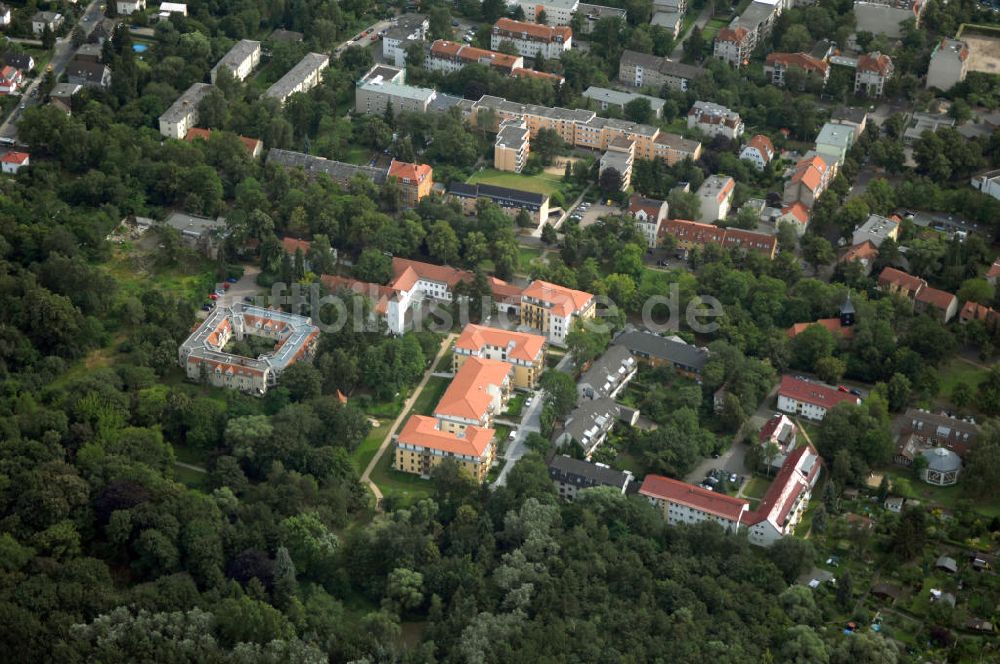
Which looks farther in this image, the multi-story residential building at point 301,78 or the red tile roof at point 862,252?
the multi-story residential building at point 301,78

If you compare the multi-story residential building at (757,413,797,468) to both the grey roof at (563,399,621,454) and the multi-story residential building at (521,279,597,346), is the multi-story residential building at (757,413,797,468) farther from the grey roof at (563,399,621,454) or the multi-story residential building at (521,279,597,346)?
the multi-story residential building at (521,279,597,346)

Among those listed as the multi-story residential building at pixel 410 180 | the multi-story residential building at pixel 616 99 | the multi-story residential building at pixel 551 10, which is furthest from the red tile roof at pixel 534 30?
the multi-story residential building at pixel 410 180

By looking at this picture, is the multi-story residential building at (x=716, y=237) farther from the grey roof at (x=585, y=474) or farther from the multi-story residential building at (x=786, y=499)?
the grey roof at (x=585, y=474)

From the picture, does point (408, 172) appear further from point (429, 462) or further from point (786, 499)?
point (786, 499)

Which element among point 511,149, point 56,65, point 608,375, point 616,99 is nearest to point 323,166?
Answer: point 511,149

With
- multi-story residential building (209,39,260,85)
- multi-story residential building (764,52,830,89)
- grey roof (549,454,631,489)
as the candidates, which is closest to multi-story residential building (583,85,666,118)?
multi-story residential building (764,52,830,89)

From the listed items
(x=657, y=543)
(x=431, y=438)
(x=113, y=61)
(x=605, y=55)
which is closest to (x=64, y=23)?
(x=113, y=61)

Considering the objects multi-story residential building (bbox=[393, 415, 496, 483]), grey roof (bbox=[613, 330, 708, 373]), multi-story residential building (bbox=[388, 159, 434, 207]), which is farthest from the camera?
multi-story residential building (bbox=[388, 159, 434, 207])
